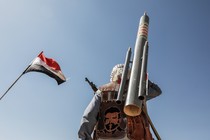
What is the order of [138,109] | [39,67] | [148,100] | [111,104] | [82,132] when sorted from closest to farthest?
1. [138,109]
2. [82,132]
3. [111,104]
4. [148,100]
5. [39,67]

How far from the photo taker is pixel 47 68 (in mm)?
10086

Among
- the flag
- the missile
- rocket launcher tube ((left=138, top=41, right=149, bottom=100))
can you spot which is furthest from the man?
the flag

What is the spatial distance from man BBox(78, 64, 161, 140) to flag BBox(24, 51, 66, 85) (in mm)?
2556

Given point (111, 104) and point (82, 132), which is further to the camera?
point (111, 104)

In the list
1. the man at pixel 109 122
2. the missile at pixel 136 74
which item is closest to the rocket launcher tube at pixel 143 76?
the missile at pixel 136 74

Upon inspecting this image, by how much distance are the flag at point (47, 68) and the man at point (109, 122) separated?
2556 millimetres

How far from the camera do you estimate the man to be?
7215 millimetres

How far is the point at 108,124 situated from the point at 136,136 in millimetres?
692

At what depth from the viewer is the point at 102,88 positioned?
25.4 feet

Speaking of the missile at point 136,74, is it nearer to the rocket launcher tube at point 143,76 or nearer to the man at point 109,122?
the rocket launcher tube at point 143,76

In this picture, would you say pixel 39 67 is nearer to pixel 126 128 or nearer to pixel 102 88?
pixel 102 88

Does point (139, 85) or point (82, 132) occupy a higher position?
point (139, 85)

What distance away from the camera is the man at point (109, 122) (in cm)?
721

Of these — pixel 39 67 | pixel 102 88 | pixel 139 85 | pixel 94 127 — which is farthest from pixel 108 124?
pixel 39 67
